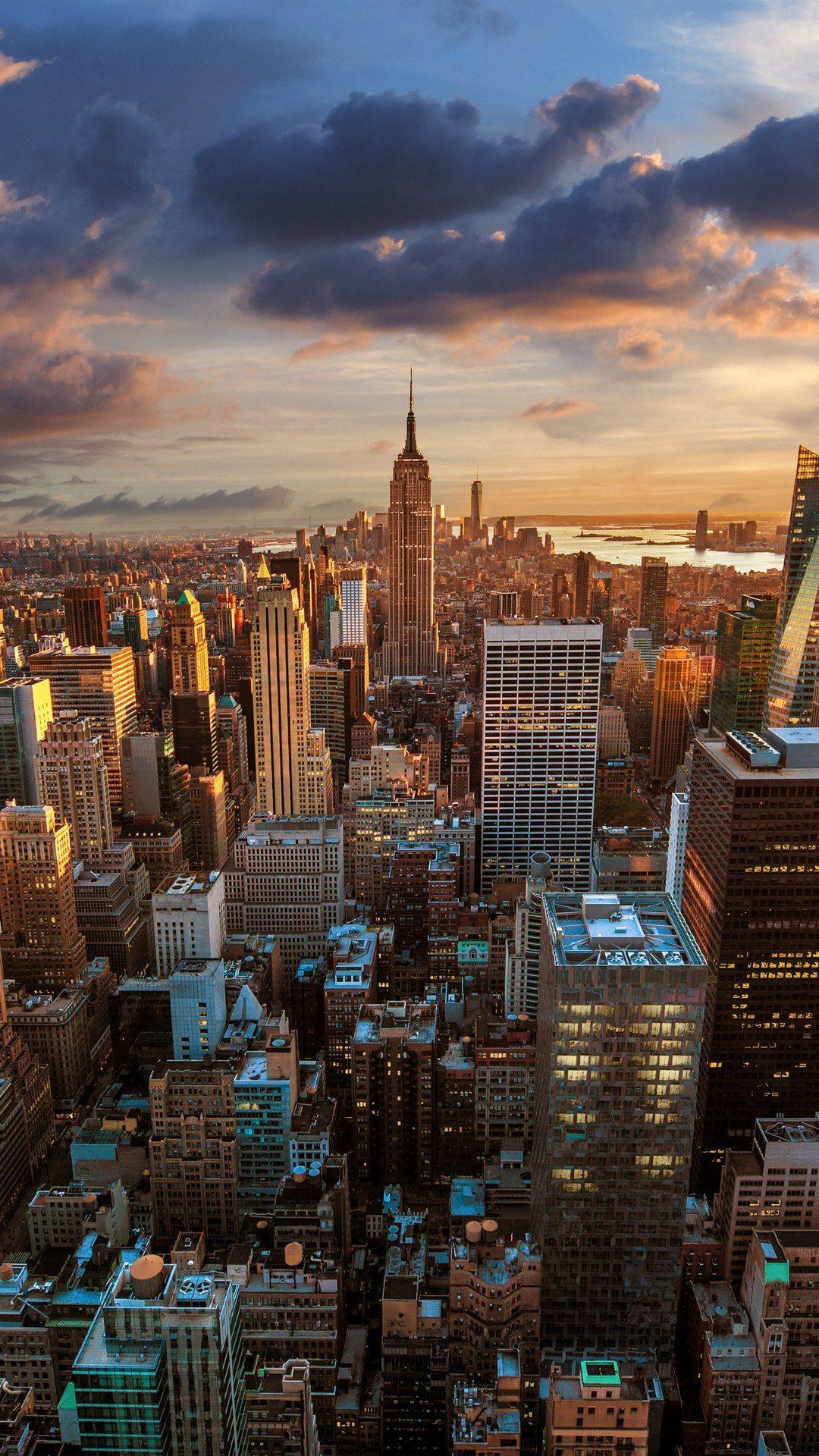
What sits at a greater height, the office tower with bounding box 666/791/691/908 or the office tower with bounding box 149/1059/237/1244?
the office tower with bounding box 666/791/691/908

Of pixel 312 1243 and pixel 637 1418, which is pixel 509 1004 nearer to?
pixel 312 1243

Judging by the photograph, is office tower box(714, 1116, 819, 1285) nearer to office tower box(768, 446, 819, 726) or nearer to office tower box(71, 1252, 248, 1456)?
office tower box(71, 1252, 248, 1456)

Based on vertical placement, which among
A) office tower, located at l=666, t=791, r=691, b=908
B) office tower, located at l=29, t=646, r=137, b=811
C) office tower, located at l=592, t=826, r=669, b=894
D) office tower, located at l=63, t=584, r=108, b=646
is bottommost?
office tower, located at l=592, t=826, r=669, b=894

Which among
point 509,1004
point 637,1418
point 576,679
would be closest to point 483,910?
point 509,1004

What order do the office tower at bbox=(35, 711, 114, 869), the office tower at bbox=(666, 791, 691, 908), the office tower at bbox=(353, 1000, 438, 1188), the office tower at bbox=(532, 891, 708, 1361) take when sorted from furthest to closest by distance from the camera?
1. the office tower at bbox=(35, 711, 114, 869)
2. the office tower at bbox=(666, 791, 691, 908)
3. the office tower at bbox=(353, 1000, 438, 1188)
4. the office tower at bbox=(532, 891, 708, 1361)

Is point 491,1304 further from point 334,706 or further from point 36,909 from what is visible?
point 334,706

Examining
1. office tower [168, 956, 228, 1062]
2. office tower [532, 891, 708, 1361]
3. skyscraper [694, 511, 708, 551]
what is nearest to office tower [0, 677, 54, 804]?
office tower [168, 956, 228, 1062]

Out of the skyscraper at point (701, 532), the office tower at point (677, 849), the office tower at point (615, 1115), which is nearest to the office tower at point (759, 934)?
the office tower at point (615, 1115)

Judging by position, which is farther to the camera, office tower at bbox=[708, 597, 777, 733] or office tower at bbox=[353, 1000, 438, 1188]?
office tower at bbox=[708, 597, 777, 733]
